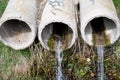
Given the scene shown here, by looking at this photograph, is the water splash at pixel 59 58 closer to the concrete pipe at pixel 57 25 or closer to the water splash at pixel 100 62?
the concrete pipe at pixel 57 25

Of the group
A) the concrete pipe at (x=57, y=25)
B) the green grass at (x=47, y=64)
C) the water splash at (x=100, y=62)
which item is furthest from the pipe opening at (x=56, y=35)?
the water splash at (x=100, y=62)

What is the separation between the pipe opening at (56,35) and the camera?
15.9 feet

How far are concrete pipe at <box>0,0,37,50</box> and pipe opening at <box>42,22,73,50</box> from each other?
214 mm

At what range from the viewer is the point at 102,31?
16.6 feet

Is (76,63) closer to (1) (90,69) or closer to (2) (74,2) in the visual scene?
(1) (90,69)

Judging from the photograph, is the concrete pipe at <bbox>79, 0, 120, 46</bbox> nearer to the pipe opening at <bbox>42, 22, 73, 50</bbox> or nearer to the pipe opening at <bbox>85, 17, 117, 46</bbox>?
the pipe opening at <bbox>85, 17, 117, 46</bbox>

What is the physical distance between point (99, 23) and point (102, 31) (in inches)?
6.8

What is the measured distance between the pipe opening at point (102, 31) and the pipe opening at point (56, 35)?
0.88ft

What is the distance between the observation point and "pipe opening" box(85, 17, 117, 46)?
15.9 ft

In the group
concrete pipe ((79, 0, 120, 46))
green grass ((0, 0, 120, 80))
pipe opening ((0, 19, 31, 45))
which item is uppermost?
concrete pipe ((79, 0, 120, 46))

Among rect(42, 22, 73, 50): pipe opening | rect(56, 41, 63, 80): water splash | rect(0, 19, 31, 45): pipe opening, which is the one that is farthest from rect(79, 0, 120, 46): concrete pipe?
rect(0, 19, 31, 45): pipe opening

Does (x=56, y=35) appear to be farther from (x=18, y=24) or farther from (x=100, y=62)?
(x=100, y=62)

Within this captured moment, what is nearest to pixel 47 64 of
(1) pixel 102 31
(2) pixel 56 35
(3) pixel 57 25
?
(2) pixel 56 35

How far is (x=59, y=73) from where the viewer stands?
5.12 meters
